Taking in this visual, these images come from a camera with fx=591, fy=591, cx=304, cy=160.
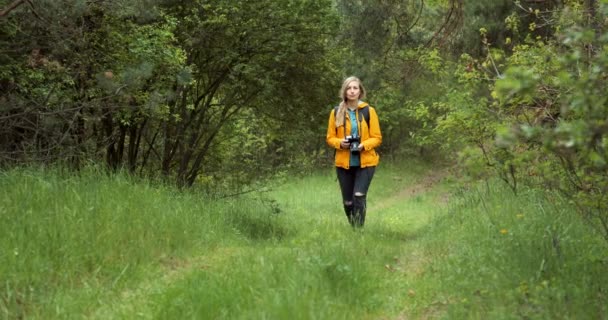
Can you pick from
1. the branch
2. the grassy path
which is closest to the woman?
the grassy path

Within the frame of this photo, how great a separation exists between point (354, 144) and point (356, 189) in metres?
0.56

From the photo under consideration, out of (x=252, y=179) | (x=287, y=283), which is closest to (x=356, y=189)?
(x=287, y=283)

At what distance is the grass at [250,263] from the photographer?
3.89m

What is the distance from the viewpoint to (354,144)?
729cm

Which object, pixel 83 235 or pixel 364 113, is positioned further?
pixel 364 113

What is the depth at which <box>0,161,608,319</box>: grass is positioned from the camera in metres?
3.89

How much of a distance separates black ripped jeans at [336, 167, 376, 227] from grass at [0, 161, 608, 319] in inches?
17.8

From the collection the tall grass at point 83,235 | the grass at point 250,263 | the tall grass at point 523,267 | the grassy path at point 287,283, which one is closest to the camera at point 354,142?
the grass at point 250,263

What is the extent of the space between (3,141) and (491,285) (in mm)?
5798

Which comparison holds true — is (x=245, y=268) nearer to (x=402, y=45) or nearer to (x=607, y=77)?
(x=607, y=77)

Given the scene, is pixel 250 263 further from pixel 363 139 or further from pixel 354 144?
pixel 363 139

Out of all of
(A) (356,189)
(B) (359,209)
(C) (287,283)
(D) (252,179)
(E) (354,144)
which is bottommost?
(D) (252,179)

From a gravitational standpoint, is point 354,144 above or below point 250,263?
above

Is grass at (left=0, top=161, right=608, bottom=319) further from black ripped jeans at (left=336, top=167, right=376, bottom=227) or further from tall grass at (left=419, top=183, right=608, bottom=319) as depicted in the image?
black ripped jeans at (left=336, top=167, right=376, bottom=227)
